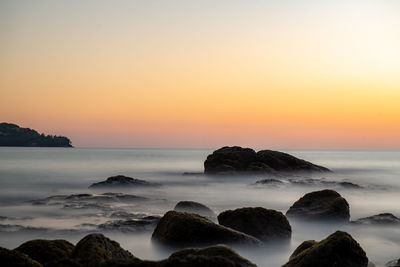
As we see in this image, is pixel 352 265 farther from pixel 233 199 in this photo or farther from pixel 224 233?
pixel 233 199

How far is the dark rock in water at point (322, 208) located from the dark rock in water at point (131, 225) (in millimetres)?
5070

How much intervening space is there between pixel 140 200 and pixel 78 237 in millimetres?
8675

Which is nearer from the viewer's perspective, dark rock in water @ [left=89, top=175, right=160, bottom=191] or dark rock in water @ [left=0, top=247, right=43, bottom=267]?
dark rock in water @ [left=0, top=247, right=43, bottom=267]

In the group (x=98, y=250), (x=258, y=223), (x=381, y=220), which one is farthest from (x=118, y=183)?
(x=98, y=250)

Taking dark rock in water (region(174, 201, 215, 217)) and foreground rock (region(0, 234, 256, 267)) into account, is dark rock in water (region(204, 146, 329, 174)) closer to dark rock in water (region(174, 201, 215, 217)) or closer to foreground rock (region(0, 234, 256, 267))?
dark rock in water (region(174, 201, 215, 217))

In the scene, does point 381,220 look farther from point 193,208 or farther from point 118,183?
point 118,183

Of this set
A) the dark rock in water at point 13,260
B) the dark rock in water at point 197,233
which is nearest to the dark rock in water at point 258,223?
the dark rock in water at point 197,233

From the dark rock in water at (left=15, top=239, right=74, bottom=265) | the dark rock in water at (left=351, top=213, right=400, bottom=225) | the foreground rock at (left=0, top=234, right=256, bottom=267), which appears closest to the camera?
the foreground rock at (left=0, top=234, right=256, bottom=267)

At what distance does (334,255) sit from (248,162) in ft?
117

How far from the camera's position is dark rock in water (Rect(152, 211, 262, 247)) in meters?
10.4

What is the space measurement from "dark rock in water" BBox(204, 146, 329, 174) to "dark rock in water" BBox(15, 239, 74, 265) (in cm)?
3409

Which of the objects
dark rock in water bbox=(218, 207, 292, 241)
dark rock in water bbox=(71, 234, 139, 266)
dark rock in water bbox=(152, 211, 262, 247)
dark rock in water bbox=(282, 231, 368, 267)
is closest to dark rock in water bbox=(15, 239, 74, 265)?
dark rock in water bbox=(71, 234, 139, 266)

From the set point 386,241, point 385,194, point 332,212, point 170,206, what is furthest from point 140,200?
point 385,194

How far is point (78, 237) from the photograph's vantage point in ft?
45.4
